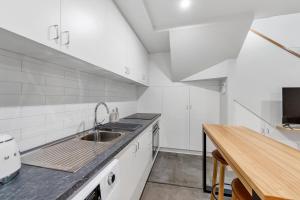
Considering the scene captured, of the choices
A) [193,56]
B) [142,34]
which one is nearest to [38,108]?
[142,34]

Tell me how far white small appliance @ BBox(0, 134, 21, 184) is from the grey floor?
1.59 meters

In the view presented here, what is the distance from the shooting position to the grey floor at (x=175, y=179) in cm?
187

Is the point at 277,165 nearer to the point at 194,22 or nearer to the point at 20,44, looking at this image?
the point at 20,44

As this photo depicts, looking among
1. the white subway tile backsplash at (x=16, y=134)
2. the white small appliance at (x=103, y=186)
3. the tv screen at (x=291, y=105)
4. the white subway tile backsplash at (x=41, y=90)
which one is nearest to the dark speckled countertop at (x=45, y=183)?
the white small appliance at (x=103, y=186)

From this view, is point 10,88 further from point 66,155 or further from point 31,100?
point 66,155

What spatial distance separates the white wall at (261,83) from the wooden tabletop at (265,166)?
1.55 meters

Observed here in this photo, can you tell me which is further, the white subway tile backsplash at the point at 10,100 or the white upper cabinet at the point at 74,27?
the white subway tile backsplash at the point at 10,100

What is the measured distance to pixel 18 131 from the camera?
92 cm

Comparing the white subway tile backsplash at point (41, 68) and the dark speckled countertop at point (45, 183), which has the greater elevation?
the white subway tile backsplash at point (41, 68)

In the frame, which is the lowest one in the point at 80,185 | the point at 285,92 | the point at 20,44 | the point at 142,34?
the point at 80,185

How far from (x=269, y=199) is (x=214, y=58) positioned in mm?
2490

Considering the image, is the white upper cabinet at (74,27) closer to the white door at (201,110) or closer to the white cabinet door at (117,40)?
the white cabinet door at (117,40)

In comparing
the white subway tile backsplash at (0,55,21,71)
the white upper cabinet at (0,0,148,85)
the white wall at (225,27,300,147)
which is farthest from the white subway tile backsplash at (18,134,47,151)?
the white wall at (225,27,300,147)

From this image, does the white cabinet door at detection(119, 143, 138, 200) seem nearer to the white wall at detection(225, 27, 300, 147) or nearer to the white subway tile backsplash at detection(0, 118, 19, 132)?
the white subway tile backsplash at detection(0, 118, 19, 132)
